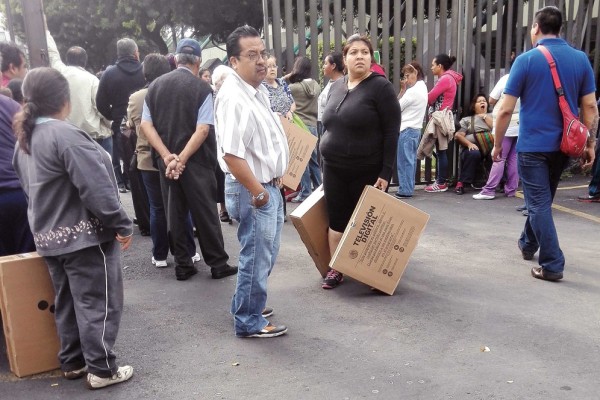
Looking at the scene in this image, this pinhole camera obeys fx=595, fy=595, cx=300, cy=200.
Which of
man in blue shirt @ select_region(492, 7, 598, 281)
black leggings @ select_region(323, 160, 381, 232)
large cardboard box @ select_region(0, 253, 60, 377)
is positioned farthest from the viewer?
man in blue shirt @ select_region(492, 7, 598, 281)

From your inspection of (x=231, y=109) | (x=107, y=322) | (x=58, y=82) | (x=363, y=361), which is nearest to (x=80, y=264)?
(x=107, y=322)

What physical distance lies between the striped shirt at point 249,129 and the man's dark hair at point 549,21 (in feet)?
7.65

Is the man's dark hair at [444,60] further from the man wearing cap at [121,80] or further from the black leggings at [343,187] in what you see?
the black leggings at [343,187]

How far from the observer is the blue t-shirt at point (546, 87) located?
4.34 m

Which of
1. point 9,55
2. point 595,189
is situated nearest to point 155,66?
point 9,55

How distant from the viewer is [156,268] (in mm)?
5215

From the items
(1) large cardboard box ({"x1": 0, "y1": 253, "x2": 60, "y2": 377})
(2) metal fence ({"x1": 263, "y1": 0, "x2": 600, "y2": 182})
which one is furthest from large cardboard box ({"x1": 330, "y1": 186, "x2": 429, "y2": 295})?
(2) metal fence ({"x1": 263, "y1": 0, "x2": 600, "y2": 182})

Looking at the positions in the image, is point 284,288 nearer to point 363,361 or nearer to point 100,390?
point 363,361

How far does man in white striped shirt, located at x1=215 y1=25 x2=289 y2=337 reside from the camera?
3197 mm

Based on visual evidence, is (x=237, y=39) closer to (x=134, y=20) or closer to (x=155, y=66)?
(x=155, y=66)

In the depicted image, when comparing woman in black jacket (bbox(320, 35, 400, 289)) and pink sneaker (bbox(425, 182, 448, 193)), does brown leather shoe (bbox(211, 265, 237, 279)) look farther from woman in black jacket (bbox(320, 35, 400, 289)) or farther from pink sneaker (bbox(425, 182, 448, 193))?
pink sneaker (bbox(425, 182, 448, 193))

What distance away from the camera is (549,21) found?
4398mm

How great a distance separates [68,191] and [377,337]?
6.53 feet

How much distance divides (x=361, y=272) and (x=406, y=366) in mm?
1069
